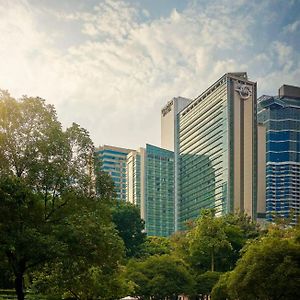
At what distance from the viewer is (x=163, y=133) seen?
12494 centimetres

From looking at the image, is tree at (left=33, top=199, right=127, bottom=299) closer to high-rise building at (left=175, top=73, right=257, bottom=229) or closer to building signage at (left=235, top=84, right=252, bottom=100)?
high-rise building at (left=175, top=73, right=257, bottom=229)

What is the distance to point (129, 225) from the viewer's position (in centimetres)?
5225

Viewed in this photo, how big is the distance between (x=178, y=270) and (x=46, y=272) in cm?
1867

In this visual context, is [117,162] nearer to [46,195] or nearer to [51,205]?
[51,205]

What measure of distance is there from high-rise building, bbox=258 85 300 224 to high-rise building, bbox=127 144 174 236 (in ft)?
76.7

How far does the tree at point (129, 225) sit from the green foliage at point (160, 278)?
16.5m

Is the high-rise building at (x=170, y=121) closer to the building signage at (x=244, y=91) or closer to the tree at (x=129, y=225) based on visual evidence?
the building signage at (x=244, y=91)

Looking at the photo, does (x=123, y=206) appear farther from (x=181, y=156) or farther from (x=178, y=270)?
(x=181, y=156)

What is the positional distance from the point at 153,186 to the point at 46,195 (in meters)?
99.5

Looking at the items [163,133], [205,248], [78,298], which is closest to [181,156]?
[163,133]

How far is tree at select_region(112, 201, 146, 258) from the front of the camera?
167 feet

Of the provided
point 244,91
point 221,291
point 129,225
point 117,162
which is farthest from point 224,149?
point 221,291

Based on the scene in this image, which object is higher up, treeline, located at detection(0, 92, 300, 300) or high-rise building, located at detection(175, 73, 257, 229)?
high-rise building, located at detection(175, 73, 257, 229)

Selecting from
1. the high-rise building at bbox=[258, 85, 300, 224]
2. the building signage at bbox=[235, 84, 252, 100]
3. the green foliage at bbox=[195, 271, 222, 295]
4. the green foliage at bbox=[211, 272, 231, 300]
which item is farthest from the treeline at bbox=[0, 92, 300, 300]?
the high-rise building at bbox=[258, 85, 300, 224]
